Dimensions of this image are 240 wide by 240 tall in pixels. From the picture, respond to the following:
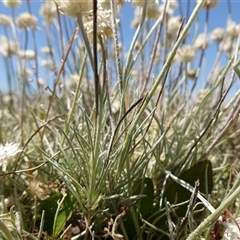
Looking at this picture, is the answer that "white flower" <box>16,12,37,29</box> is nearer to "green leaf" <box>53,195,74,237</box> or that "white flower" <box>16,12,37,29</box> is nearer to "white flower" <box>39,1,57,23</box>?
"white flower" <box>39,1,57,23</box>

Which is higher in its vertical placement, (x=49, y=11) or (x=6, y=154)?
(x=49, y=11)

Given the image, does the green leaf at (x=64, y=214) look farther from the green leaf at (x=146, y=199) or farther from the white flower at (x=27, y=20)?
the white flower at (x=27, y=20)

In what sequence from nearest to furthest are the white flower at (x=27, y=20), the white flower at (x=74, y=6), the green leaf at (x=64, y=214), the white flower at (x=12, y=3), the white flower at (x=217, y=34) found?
1. the white flower at (x=74, y=6)
2. the green leaf at (x=64, y=214)
3. the white flower at (x=12, y=3)
4. the white flower at (x=27, y=20)
5. the white flower at (x=217, y=34)

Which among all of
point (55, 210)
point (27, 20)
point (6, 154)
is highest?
point (27, 20)

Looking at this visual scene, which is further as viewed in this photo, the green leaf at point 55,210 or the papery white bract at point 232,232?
the green leaf at point 55,210

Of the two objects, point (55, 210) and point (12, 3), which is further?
point (12, 3)

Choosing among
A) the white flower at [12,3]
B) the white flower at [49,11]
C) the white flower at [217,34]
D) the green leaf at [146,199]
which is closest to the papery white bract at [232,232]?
the green leaf at [146,199]

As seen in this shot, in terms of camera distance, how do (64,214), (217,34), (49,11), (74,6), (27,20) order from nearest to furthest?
1. (74,6)
2. (64,214)
3. (27,20)
4. (49,11)
5. (217,34)

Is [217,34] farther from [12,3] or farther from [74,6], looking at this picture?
[74,6]

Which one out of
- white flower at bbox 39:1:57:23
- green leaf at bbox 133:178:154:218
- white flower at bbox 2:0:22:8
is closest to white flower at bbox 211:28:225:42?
white flower at bbox 39:1:57:23

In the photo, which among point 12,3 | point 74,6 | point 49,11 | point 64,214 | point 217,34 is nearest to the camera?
point 74,6

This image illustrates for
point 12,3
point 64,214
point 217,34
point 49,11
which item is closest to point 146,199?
point 64,214
